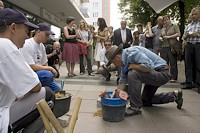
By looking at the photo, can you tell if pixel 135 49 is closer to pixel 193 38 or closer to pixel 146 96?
pixel 146 96

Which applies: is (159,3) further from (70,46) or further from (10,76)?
(10,76)

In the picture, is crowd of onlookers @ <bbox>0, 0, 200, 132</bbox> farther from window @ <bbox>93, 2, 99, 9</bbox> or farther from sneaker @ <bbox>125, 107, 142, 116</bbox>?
window @ <bbox>93, 2, 99, 9</bbox>

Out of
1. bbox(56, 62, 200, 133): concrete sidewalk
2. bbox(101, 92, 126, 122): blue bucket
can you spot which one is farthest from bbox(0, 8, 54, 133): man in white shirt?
bbox(101, 92, 126, 122): blue bucket

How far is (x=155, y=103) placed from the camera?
388 cm

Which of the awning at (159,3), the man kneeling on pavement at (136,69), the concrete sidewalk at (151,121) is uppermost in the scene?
the awning at (159,3)

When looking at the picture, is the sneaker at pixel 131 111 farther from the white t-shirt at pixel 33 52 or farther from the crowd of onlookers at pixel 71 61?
the white t-shirt at pixel 33 52

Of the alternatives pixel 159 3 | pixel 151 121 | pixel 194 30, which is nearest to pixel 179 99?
pixel 151 121

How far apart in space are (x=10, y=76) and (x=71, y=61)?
5.46m


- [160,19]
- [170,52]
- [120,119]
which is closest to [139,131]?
[120,119]

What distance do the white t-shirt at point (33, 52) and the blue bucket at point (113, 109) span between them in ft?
3.80

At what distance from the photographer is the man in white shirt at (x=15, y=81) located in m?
1.55

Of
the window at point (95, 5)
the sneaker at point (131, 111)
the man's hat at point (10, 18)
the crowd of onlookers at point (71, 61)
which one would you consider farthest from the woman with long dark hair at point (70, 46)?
the window at point (95, 5)

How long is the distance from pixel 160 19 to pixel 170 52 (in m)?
1.13

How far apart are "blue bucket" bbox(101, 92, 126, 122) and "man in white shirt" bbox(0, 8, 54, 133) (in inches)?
46.2
